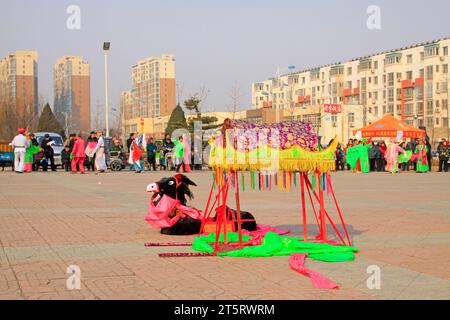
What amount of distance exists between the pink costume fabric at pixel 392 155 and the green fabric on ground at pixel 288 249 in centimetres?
2605

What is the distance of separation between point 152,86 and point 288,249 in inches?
3275

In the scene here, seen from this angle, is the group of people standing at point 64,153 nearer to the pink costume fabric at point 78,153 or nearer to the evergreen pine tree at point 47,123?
the pink costume fabric at point 78,153

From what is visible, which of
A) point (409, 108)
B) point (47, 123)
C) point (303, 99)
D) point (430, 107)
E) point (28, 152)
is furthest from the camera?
point (303, 99)

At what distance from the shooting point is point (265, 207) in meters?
13.6

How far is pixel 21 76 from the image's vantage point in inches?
3263

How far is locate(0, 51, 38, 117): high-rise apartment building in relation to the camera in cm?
7723

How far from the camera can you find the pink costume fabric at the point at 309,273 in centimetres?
604

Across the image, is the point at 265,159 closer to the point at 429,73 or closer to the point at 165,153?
the point at 165,153

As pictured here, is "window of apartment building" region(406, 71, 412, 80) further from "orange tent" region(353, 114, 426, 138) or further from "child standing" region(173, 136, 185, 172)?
"child standing" region(173, 136, 185, 172)

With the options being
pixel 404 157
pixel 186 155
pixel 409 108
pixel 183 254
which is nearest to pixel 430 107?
pixel 409 108

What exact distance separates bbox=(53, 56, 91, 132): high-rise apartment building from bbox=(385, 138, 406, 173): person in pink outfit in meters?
54.5

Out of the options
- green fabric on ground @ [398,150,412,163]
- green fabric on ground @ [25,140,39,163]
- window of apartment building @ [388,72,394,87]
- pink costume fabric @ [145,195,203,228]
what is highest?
window of apartment building @ [388,72,394,87]

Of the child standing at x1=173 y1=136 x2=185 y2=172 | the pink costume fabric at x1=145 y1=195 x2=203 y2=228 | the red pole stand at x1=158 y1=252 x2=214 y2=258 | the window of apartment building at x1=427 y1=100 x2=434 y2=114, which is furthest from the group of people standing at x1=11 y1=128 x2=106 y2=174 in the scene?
the window of apartment building at x1=427 y1=100 x2=434 y2=114
